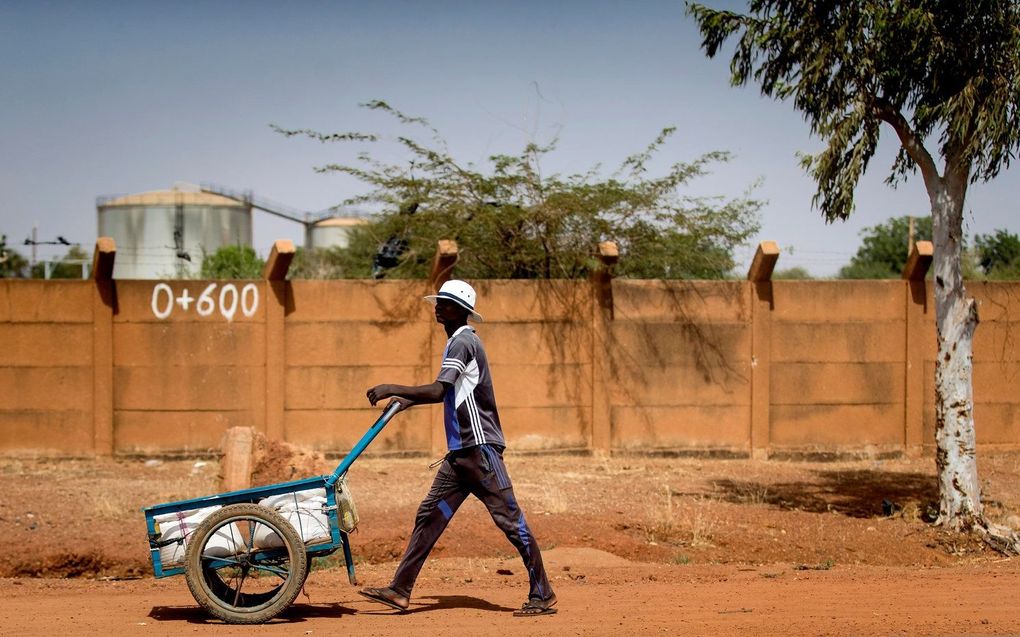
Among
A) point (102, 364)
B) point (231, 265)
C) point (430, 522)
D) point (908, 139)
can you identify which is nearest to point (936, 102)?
point (908, 139)

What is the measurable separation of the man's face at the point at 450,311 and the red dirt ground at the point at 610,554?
173 cm

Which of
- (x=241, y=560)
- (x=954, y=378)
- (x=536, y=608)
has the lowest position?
(x=536, y=608)

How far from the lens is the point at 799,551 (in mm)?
8977

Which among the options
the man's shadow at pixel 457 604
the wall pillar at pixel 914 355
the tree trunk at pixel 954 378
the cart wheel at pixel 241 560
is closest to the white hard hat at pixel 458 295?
the cart wheel at pixel 241 560

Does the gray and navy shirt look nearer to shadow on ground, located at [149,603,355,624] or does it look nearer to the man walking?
the man walking

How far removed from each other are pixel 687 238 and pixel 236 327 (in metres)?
6.18

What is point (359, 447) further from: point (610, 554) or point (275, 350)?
point (275, 350)

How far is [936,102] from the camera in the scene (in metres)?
9.82

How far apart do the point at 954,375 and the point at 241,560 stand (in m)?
6.59

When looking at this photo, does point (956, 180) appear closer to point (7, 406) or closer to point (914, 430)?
point (914, 430)

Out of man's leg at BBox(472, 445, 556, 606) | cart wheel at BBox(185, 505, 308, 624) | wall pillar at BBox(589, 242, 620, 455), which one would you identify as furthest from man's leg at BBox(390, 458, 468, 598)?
wall pillar at BBox(589, 242, 620, 455)

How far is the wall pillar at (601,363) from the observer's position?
1367 centimetres

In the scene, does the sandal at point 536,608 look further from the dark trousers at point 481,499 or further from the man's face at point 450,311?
the man's face at point 450,311

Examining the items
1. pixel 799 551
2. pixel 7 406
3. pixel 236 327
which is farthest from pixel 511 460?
pixel 7 406
